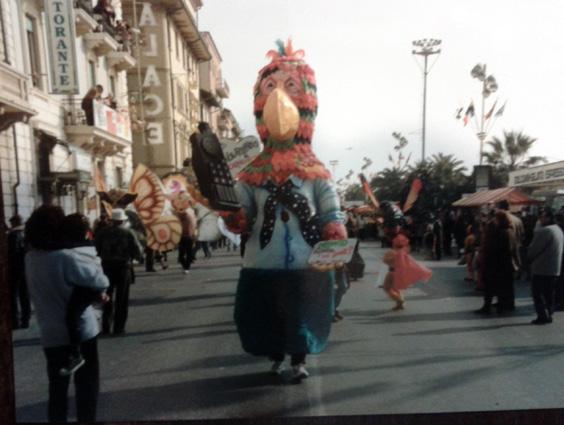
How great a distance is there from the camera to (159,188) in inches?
50.5

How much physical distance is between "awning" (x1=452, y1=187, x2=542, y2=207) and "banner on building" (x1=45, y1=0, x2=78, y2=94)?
1053 mm

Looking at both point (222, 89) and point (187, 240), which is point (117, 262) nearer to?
point (187, 240)

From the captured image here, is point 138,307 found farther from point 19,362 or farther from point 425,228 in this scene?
point 425,228

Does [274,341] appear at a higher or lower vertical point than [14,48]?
lower

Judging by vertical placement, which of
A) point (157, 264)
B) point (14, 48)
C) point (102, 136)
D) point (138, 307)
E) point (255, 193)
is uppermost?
point (14, 48)

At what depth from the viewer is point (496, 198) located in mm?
1310

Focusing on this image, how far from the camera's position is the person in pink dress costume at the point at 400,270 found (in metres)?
1.37

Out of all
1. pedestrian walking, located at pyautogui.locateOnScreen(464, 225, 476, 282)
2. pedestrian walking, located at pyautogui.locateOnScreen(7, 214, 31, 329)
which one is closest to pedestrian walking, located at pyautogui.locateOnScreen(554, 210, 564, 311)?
pedestrian walking, located at pyautogui.locateOnScreen(464, 225, 476, 282)

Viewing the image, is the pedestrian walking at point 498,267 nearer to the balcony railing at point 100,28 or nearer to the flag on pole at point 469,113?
the flag on pole at point 469,113

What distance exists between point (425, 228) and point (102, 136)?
897mm

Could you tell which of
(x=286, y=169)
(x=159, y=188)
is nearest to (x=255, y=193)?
(x=286, y=169)

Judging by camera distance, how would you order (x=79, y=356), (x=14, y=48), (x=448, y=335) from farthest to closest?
(x=448, y=335) → (x=79, y=356) → (x=14, y=48)

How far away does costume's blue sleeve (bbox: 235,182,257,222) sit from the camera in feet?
4.71

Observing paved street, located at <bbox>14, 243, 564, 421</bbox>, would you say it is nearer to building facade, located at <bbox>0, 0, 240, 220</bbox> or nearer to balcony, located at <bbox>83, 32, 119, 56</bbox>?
building facade, located at <bbox>0, 0, 240, 220</bbox>
